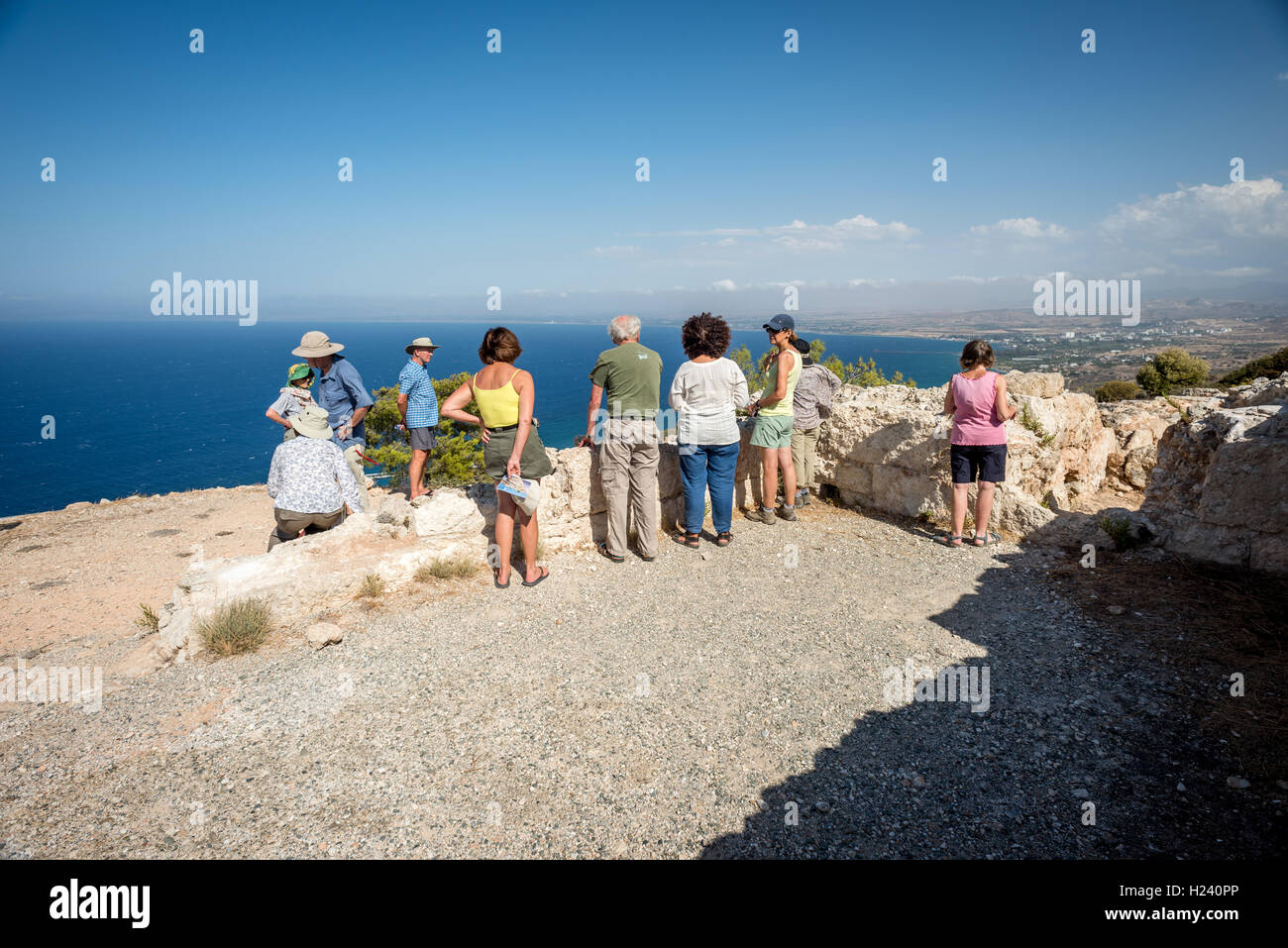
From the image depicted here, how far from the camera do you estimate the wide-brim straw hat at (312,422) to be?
5.97 meters

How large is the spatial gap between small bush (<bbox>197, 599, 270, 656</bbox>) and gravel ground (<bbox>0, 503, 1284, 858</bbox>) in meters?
0.15

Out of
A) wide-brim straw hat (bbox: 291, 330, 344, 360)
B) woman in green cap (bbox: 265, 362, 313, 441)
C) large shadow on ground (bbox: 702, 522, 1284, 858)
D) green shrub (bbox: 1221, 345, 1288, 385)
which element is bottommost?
large shadow on ground (bbox: 702, 522, 1284, 858)

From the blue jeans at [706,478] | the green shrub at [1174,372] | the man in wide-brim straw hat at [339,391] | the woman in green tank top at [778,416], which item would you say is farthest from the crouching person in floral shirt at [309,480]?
the green shrub at [1174,372]

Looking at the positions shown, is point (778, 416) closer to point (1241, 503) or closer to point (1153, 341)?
point (1241, 503)

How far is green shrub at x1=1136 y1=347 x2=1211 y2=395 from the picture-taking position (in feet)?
71.3

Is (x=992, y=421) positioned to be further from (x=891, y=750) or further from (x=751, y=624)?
(x=891, y=750)

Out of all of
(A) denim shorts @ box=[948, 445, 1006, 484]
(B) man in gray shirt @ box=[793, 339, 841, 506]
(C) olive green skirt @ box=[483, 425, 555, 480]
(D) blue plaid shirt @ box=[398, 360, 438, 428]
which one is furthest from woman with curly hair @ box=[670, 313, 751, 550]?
(D) blue plaid shirt @ box=[398, 360, 438, 428]

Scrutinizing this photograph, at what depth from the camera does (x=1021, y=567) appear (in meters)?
6.37

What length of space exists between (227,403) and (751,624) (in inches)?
4448

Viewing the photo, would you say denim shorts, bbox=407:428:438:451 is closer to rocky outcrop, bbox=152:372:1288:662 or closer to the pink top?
rocky outcrop, bbox=152:372:1288:662

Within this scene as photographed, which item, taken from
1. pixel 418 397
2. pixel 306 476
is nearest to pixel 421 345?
pixel 418 397

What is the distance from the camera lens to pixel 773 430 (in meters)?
7.47

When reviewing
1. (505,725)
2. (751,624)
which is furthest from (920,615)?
(505,725)

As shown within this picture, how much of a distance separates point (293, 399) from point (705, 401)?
4.29 m
